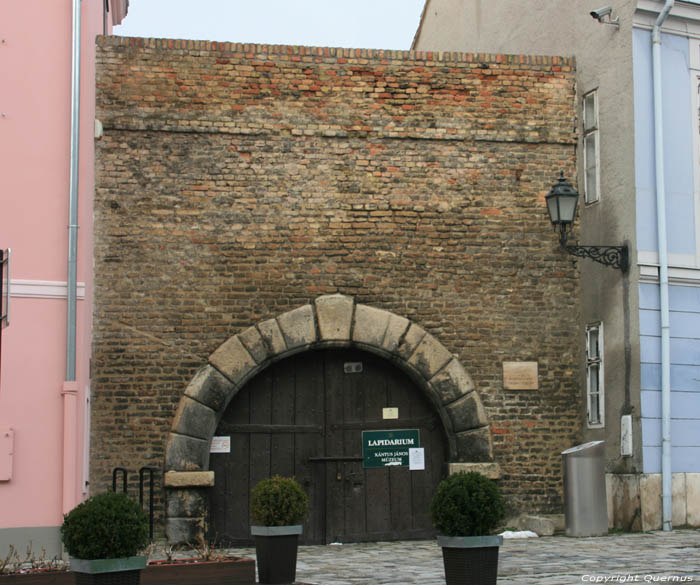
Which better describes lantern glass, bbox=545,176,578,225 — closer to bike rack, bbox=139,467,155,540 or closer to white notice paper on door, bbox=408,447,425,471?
white notice paper on door, bbox=408,447,425,471

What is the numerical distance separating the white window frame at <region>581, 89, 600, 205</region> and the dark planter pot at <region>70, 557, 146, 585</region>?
8.38 m

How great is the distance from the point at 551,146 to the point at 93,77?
542cm

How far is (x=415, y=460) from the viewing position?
1353 cm

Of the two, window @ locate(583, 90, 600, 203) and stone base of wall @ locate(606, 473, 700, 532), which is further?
window @ locate(583, 90, 600, 203)

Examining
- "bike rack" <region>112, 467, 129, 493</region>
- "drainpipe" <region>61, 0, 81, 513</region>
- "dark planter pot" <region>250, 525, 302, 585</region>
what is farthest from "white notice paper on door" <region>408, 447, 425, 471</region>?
"dark planter pot" <region>250, 525, 302, 585</region>

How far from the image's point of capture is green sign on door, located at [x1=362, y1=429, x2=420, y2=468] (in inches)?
529

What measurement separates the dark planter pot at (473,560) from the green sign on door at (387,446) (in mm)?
5449

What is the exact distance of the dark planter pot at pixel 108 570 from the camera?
714 cm

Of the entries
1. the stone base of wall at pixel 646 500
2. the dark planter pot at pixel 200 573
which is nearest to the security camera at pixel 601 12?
the stone base of wall at pixel 646 500

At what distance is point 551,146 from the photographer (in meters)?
14.1

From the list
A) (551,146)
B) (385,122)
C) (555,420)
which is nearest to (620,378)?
(555,420)

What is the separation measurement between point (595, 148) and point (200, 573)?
7786mm

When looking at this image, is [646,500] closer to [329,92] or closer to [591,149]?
[591,149]

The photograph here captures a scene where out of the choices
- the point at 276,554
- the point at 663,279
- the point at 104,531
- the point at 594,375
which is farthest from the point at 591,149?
the point at 104,531
